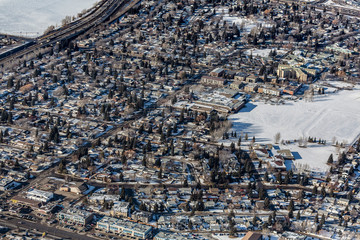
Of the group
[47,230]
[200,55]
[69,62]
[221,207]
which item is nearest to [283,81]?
[200,55]

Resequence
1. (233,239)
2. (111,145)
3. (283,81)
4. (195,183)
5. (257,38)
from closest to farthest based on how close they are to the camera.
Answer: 1. (233,239)
2. (195,183)
3. (111,145)
4. (283,81)
5. (257,38)

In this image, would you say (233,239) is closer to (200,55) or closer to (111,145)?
(111,145)

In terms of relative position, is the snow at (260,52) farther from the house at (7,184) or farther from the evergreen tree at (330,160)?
the house at (7,184)

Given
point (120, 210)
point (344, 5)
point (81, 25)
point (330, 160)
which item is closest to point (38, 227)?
point (120, 210)

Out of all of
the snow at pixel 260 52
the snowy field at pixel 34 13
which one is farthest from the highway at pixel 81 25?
the snow at pixel 260 52

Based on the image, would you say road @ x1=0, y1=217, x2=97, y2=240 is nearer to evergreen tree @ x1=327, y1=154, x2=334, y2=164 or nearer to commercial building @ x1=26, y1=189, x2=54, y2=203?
commercial building @ x1=26, y1=189, x2=54, y2=203

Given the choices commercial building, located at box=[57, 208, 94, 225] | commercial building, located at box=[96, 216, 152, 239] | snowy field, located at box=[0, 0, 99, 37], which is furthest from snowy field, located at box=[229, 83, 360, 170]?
snowy field, located at box=[0, 0, 99, 37]
